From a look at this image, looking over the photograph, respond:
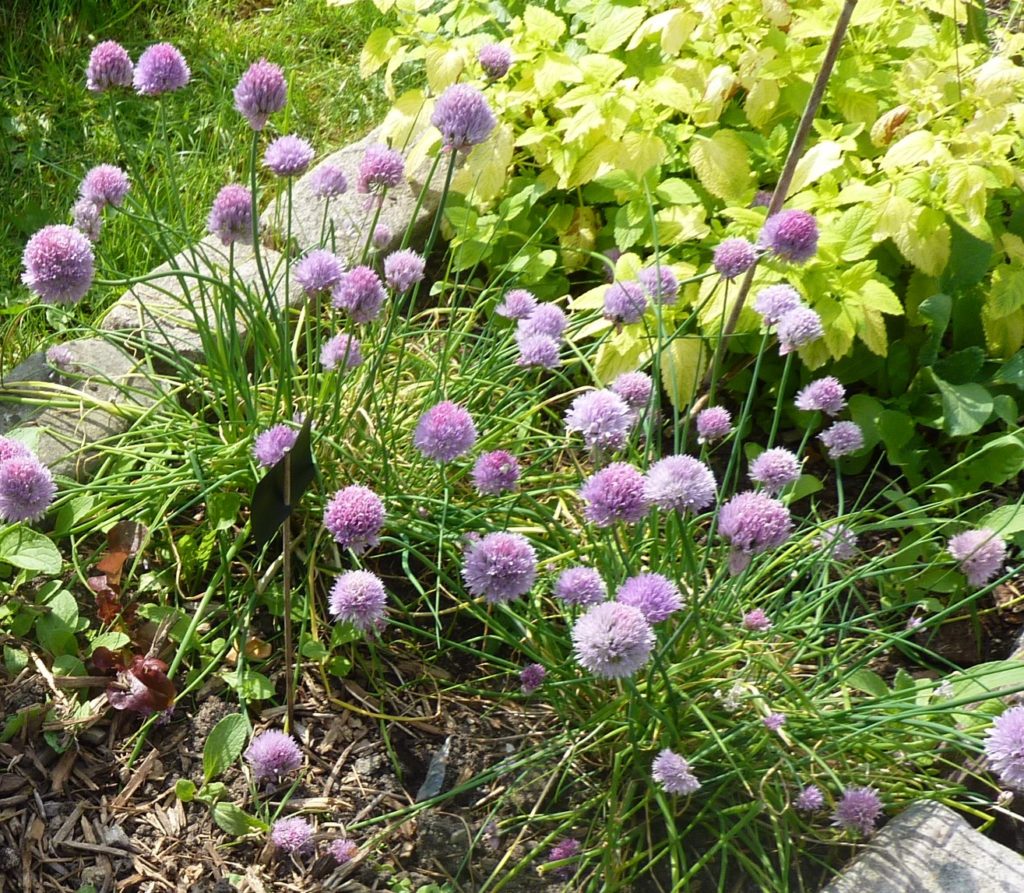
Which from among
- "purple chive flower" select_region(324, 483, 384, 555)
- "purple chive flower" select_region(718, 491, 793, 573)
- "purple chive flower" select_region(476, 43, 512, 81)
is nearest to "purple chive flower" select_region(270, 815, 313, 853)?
"purple chive flower" select_region(324, 483, 384, 555)

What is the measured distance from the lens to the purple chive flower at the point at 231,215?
1.90 m

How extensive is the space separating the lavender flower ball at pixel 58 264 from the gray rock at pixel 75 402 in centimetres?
49

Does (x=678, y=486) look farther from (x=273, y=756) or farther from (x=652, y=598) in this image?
(x=273, y=756)

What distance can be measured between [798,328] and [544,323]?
1.38ft

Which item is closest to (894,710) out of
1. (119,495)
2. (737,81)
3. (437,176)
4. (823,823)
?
(823,823)

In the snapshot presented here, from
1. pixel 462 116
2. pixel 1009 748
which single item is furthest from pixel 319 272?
pixel 1009 748

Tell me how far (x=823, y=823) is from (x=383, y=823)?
73 cm

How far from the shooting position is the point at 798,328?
182 centimetres

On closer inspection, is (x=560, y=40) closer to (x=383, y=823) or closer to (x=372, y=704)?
(x=372, y=704)

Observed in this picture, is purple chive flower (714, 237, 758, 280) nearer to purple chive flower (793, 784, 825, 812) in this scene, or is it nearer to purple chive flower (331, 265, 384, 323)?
purple chive flower (331, 265, 384, 323)

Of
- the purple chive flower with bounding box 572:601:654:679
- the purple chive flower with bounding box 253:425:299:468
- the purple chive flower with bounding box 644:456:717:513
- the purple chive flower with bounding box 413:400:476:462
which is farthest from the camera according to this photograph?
the purple chive flower with bounding box 253:425:299:468

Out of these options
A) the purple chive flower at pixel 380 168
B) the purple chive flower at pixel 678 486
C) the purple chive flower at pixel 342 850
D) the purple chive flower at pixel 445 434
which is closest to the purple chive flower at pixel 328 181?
the purple chive flower at pixel 380 168

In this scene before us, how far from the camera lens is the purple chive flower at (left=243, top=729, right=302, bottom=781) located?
1.72 m

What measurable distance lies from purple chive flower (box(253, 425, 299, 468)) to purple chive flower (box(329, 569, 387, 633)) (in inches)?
10.3
